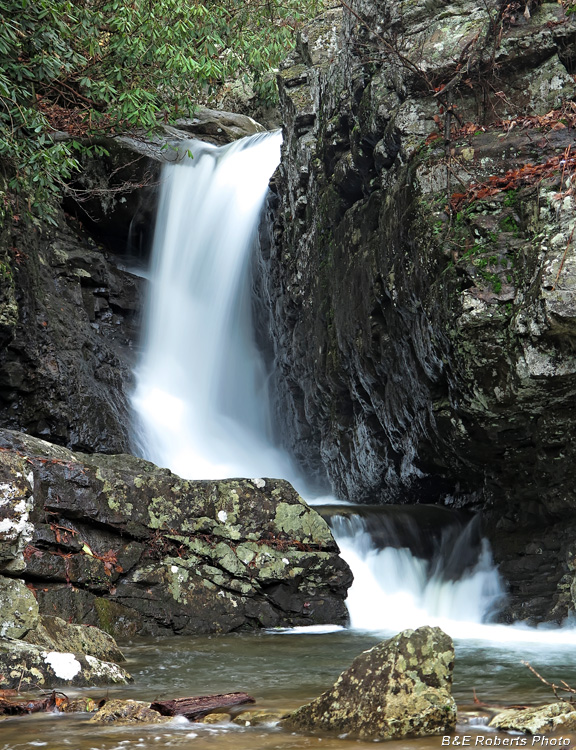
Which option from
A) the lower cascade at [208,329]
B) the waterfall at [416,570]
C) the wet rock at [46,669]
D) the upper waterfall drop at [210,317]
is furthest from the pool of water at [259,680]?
the upper waterfall drop at [210,317]

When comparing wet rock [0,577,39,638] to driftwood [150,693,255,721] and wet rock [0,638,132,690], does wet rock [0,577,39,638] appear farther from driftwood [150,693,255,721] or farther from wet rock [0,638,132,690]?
driftwood [150,693,255,721]

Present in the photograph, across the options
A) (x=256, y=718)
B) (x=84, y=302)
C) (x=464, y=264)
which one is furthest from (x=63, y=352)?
(x=256, y=718)

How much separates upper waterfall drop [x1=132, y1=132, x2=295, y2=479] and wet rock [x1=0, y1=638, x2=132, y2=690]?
27.7ft

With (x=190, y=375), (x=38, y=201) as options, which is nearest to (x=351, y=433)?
(x=190, y=375)

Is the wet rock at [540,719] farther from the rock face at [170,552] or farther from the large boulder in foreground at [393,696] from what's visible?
the rock face at [170,552]

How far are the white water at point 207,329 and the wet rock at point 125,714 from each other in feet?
27.6

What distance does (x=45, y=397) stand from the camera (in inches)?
423

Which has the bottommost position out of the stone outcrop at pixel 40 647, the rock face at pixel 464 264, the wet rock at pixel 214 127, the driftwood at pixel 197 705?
the driftwood at pixel 197 705

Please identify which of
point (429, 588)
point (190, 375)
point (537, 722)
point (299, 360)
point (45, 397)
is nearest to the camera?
point (537, 722)

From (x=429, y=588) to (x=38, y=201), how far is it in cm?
721

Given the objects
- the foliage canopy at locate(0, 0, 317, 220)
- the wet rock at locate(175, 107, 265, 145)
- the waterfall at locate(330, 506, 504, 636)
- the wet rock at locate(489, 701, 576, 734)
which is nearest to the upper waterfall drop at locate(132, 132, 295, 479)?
the wet rock at locate(175, 107, 265, 145)

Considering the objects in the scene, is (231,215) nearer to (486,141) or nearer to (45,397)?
(45,397)

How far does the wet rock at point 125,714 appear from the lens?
10.5 feet

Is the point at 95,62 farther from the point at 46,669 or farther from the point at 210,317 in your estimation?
the point at 46,669
